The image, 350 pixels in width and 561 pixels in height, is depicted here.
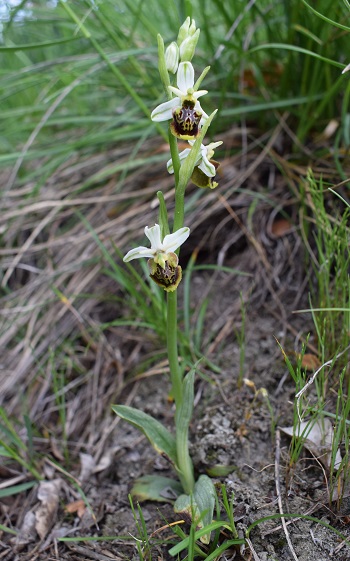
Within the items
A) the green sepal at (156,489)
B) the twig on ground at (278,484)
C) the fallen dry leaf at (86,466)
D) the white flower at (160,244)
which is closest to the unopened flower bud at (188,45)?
the white flower at (160,244)

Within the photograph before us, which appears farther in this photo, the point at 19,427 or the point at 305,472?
the point at 19,427

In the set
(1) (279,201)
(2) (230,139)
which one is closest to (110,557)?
(1) (279,201)

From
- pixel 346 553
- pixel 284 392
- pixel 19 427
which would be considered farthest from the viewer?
pixel 19 427

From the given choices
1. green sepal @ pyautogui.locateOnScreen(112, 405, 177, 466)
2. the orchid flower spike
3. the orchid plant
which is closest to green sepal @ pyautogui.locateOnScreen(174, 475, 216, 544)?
the orchid plant

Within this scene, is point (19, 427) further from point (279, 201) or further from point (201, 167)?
point (279, 201)

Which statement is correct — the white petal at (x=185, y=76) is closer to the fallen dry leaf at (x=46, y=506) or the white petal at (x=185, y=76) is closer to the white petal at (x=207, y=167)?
the white petal at (x=207, y=167)

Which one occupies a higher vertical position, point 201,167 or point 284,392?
point 201,167

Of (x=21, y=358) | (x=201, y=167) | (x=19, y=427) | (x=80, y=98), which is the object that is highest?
(x=80, y=98)

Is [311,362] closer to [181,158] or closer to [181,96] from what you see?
[181,158]

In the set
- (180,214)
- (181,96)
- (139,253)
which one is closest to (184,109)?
(181,96)
